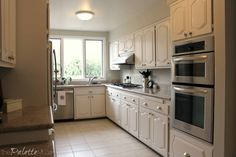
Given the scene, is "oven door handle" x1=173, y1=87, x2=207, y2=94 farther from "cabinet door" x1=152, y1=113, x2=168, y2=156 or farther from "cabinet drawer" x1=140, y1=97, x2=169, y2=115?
"cabinet door" x1=152, y1=113, x2=168, y2=156

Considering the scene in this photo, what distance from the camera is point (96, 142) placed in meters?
3.84

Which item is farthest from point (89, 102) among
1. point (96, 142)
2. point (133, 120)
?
point (133, 120)

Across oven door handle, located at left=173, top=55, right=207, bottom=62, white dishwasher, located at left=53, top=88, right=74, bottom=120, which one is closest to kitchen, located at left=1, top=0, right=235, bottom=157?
oven door handle, located at left=173, top=55, right=207, bottom=62

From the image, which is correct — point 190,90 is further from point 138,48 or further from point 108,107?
point 108,107

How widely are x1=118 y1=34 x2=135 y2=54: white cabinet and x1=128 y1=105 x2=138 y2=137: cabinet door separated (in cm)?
145

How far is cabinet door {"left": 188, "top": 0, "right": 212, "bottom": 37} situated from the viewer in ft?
6.57

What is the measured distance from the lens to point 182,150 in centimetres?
237

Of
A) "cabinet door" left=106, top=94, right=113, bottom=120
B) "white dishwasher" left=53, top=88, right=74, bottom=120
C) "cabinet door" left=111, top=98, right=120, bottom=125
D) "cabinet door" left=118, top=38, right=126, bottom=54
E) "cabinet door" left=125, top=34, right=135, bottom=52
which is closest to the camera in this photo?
"cabinet door" left=125, top=34, right=135, bottom=52

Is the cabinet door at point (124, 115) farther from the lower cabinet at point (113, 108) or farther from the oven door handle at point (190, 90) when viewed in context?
the oven door handle at point (190, 90)

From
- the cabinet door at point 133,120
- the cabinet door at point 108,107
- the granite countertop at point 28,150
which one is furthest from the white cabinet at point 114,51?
the granite countertop at point 28,150

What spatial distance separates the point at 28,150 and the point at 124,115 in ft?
10.6

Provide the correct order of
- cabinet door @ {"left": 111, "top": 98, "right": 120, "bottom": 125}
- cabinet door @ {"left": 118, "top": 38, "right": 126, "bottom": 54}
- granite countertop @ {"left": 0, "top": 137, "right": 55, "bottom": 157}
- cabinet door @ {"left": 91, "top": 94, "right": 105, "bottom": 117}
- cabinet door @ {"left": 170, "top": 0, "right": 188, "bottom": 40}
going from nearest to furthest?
1. granite countertop @ {"left": 0, "top": 137, "right": 55, "bottom": 157}
2. cabinet door @ {"left": 170, "top": 0, "right": 188, "bottom": 40}
3. cabinet door @ {"left": 111, "top": 98, "right": 120, "bottom": 125}
4. cabinet door @ {"left": 118, "top": 38, "right": 126, "bottom": 54}
5. cabinet door @ {"left": 91, "top": 94, "right": 105, "bottom": 117}

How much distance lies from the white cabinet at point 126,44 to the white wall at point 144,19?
6.7 inches

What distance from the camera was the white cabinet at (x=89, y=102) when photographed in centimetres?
552
